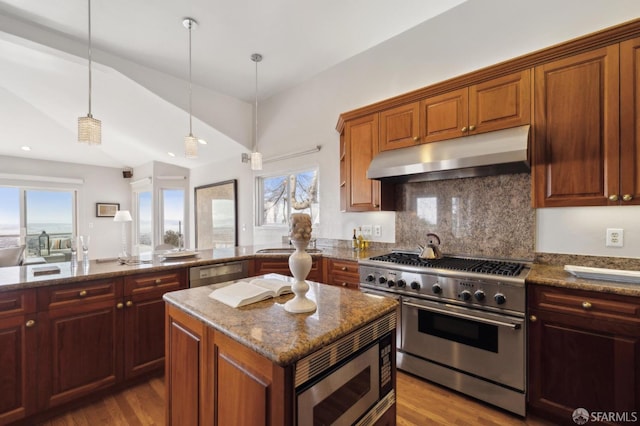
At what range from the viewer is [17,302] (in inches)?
64.2

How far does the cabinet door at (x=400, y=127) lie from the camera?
2428 millimetres

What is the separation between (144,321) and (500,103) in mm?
3087

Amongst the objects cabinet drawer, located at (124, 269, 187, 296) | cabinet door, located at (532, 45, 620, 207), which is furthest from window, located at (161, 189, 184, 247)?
cabinet door, located at (532, 45, 620, 207)

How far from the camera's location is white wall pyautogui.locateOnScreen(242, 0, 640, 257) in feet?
6.33

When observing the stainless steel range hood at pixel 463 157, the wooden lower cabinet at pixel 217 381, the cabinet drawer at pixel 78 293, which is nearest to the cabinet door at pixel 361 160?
the stainless steel range hood at pixel 463 157

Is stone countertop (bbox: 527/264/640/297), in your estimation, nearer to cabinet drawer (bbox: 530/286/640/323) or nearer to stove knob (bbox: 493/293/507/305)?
cabinet drawer (bbox: 530/286/640/323)

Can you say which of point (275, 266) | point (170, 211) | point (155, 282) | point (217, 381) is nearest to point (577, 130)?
point (217, 381)

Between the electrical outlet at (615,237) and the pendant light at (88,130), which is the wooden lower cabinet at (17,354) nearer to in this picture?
the pendant light at (88,130)

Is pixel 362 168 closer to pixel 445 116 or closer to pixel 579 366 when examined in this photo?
pixel 445 116

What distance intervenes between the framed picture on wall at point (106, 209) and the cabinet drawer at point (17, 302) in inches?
255

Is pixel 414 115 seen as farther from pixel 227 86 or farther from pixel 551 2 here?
pixel 227 86

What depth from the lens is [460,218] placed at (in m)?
2.48

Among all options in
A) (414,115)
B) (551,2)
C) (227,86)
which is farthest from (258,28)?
(551,2)

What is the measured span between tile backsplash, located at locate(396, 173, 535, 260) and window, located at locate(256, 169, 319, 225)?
1.28m
